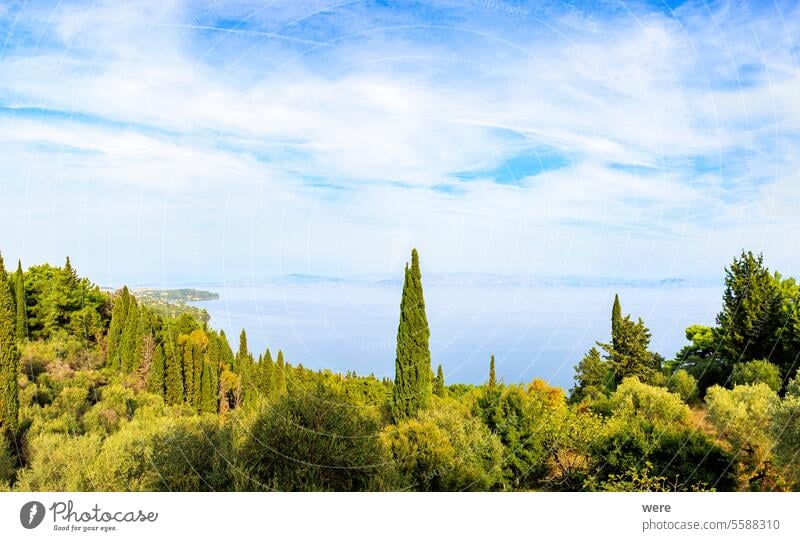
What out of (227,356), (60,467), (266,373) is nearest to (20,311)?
(227,356)

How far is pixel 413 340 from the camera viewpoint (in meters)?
12.4

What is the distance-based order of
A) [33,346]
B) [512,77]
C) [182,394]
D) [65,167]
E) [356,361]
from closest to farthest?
1. [65,167]
2. [356,361]
3. [512,77]
4. [182,394]
5. [33,346]

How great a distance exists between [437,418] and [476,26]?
27.2 ft

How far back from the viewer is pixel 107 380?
1891cm

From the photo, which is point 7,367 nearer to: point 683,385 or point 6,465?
point 6,465

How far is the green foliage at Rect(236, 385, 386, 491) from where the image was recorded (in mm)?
8164

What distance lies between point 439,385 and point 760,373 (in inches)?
359

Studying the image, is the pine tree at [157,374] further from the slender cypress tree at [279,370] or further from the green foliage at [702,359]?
the green foliage at [702,359]

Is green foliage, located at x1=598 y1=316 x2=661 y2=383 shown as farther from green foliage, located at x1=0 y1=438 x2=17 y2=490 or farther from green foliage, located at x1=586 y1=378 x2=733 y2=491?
green foliage, located at x1=0 y1=438 x2=17 y2=490

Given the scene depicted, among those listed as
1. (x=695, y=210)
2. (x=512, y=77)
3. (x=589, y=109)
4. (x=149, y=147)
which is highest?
(x=512, y=77)

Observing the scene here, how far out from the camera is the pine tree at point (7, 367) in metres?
10.6
